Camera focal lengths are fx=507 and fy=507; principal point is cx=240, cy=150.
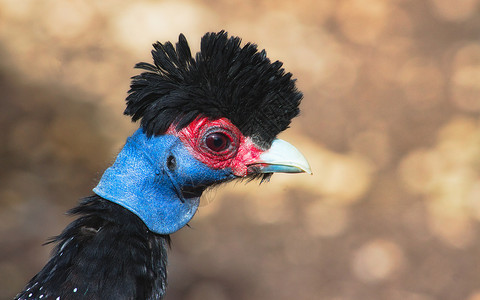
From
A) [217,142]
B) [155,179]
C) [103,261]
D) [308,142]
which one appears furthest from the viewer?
[308,142]

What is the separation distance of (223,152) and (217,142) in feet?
0.24

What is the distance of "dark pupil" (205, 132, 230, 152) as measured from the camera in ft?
8.69

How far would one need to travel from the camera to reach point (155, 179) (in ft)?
8.43

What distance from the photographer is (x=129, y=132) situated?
7047mm

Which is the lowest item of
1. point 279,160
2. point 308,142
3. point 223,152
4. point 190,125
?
point 308,142

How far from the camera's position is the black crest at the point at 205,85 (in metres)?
2.54

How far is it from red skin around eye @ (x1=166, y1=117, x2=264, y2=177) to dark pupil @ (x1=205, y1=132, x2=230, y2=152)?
2cm

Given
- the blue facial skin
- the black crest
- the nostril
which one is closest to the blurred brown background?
the blue facial skin

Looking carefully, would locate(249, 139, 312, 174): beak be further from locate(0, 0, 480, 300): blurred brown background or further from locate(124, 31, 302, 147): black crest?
locate(0, 0, 480, 300): blurred brown background

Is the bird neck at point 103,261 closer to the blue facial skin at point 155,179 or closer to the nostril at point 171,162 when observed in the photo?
the blue facial skin at point 155,179

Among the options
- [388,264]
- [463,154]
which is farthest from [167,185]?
[463,154]

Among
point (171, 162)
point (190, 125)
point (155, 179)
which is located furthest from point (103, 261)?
point (190, 125)

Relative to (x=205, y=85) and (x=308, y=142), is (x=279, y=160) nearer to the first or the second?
(x=205, y=85)

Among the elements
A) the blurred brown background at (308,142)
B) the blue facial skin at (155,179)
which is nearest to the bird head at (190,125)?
the blue facial skin at (155,179)
